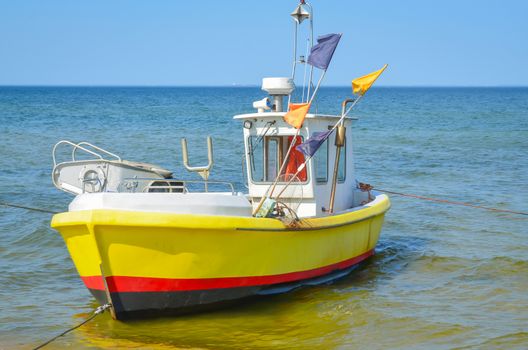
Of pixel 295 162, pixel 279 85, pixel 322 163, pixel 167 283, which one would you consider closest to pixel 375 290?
pixel 322 163

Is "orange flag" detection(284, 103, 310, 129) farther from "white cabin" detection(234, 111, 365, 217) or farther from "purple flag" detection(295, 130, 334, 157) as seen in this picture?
"white cabin" detection(234, 111, 365, 217)

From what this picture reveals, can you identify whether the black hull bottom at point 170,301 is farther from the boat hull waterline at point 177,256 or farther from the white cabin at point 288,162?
the white cabin at point 288,162

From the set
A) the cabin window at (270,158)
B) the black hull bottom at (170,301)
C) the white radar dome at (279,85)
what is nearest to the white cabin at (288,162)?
the cabin window at (270,158)

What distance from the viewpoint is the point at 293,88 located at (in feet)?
35.3

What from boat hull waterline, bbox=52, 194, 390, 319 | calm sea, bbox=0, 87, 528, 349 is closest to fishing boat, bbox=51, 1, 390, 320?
boat hull waterline, bbox=52, 194, 390, 319

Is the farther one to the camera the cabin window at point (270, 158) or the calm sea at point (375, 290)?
the cabin window at point (270, 158)

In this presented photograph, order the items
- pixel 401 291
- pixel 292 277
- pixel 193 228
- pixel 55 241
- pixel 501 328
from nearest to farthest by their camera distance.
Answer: pixel 193 228
pixel 501 328
pixel 292 277
pixel 401 291
pixel 55 241

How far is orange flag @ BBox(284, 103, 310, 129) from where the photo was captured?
9703 millimetres

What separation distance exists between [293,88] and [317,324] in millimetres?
3360

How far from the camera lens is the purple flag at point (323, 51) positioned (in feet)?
33.3

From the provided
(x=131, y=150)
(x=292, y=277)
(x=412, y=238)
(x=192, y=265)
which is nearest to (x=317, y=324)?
(x=292, y=277)

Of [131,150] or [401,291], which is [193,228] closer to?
[401,291]

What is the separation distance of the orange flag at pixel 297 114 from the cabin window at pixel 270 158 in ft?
2.70

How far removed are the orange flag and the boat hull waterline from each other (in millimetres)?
1247
